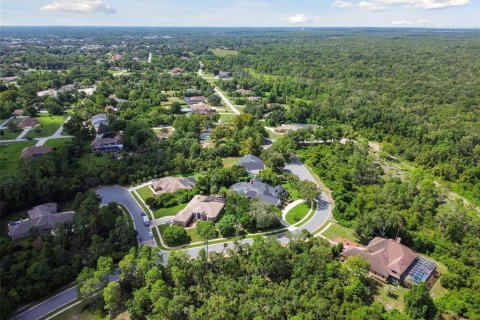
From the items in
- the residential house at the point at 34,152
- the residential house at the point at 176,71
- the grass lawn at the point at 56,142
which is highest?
the residential house at the point at 176,71

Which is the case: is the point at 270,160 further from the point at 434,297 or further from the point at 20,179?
the point at 20,179

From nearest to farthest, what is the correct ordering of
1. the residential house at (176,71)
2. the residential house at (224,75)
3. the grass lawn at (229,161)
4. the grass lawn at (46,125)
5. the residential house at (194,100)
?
the grass lawn at (229,161)
the grass lawn at (46,125)
the residential house at (194,100)
the residential house at (224,75)
the residential house at (176,71)

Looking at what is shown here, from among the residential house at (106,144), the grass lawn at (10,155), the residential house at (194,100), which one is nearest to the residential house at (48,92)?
the residential house at (194,100)

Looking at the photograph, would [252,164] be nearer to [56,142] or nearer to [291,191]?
[291,191]

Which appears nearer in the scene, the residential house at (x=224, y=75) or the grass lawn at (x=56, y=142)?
the grass lawn at (x=56, y=142)

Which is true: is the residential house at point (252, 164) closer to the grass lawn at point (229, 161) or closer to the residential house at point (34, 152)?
the grass lawn at point (229, 161)

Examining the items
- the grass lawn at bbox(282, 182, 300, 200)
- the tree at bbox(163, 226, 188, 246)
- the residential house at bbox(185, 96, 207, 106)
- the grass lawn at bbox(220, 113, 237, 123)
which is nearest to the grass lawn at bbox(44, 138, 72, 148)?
the grass lawn at bbox(220, 113, 237, 123)

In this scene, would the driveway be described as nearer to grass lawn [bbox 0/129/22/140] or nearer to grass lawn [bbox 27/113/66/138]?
grass lawn [bbox 27/113/66/138]
